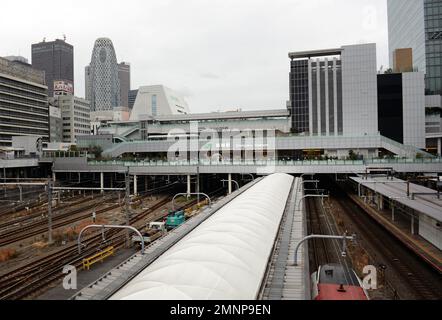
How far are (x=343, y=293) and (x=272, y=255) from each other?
4.10 m

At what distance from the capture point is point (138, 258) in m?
15.6

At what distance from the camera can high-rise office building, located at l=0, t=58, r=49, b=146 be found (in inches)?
4301

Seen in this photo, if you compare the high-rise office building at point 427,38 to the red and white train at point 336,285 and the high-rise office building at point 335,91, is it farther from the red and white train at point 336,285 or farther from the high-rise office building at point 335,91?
the red and white train at point 336,285

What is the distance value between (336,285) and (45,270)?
1924 centimetres

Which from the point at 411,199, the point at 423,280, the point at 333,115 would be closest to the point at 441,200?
the point at 411,199

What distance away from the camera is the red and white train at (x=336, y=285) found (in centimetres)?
1570

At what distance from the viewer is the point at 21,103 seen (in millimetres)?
117500

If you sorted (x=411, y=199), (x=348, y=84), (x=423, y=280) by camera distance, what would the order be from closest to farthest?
1. (x=423, y=280)
2. (x=411, y=199)
3. (x=348, y=84)

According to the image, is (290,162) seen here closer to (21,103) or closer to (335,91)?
(335,91)

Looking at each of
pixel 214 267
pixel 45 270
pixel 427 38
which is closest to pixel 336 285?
pixel 214 267

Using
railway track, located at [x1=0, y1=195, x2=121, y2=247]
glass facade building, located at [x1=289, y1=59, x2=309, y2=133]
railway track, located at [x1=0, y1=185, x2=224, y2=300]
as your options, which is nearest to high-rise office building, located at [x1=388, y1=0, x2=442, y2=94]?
glass facade building, located at [x1=289, y1=59, x2=309, y2=133]

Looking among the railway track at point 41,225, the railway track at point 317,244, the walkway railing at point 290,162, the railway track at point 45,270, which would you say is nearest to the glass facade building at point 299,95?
the walkway railing at point 290,162

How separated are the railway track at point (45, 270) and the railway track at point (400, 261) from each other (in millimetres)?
21830
